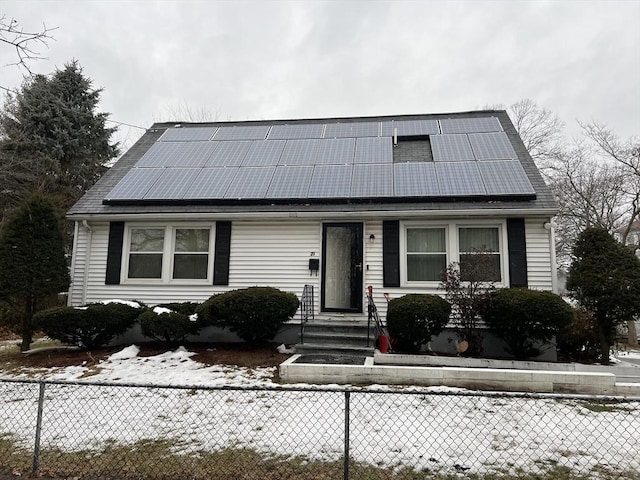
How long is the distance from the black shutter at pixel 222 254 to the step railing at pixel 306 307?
1843mm

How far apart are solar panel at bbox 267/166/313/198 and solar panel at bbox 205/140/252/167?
140 cm

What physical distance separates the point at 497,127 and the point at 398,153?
123 inches

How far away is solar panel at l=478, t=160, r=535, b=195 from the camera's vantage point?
27.2 feet

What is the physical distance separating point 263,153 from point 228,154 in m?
0.99

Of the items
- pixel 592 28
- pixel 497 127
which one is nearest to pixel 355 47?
pixel 497 127

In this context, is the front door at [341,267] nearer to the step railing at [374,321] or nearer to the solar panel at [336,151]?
the step railing at [374,321]

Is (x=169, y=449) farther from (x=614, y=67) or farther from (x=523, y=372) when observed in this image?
(x=614, y=67)

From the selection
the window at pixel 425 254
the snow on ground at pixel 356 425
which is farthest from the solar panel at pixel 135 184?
the window at pixel 425 254

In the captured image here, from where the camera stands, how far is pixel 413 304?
7062mm

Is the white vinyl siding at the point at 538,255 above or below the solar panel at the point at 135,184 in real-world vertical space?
below

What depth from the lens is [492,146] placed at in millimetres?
10156

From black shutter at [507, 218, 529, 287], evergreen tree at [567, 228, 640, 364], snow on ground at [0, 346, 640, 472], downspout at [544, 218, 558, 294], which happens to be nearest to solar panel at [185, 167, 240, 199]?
snow on ground at [0, 346, 640, 472]

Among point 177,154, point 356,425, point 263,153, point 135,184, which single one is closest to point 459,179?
point 263,153

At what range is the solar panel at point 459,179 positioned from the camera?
846cm
